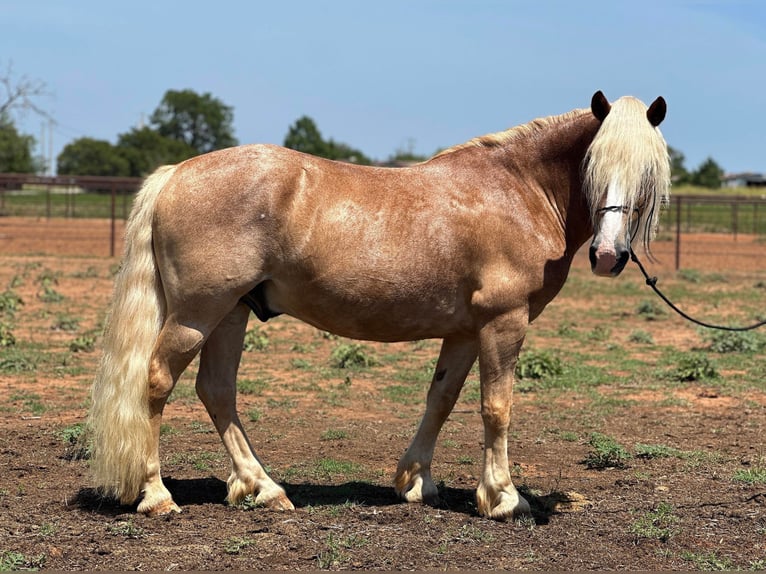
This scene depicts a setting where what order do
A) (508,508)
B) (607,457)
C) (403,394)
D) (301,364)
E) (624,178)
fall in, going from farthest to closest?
(301,364) → (403,394) → (607,457) → (508,508) → (624,178)

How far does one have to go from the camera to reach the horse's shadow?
5.35m

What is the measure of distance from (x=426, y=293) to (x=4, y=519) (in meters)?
2.57

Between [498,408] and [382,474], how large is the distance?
134 centimetres

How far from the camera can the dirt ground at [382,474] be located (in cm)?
460

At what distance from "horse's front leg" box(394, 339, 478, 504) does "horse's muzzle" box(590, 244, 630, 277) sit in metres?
1.00

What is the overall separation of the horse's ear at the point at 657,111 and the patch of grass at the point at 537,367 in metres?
5.23

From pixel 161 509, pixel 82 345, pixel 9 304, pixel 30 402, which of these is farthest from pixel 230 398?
pixel 9 304

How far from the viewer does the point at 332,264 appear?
16.6 feet

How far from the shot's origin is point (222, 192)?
5.05 metres

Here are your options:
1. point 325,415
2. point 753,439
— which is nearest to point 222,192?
point 325,415

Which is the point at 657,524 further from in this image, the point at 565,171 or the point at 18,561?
the point at 18,561

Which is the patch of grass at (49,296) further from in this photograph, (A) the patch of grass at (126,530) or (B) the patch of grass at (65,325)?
(A) the patch of grass at (126,530)

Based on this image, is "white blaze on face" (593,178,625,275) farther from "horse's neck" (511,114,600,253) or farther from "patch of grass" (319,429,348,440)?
"patch of grass" (319,429,348,440)

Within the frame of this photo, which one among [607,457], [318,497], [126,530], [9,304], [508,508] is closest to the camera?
[126,530]
